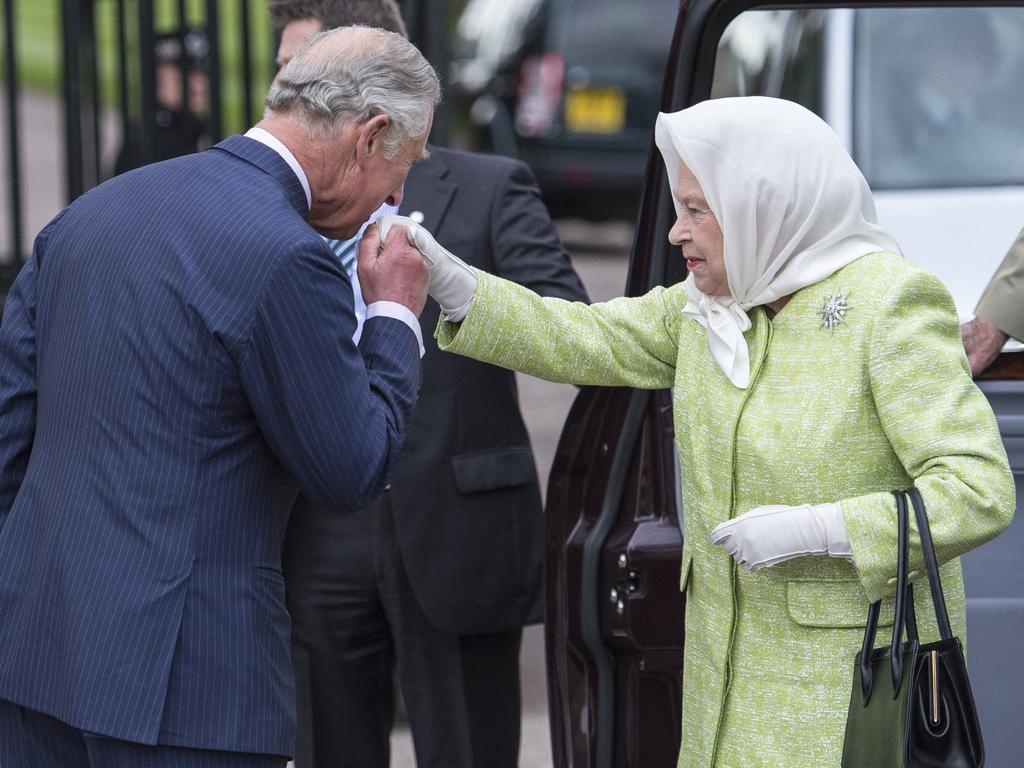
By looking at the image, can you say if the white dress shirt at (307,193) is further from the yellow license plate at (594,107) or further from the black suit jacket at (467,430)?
the yellow license plate at (594,107)

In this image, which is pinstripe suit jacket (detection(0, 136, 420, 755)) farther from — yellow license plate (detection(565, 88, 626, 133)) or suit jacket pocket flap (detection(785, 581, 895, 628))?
yellow license plate (detection(565, 88, 626, 133))

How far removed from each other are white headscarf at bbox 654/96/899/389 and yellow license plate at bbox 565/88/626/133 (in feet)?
27.9

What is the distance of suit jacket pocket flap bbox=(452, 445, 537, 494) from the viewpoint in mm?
3061

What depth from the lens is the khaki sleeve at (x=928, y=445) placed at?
81.7 inches

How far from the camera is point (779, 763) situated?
7.33 feet

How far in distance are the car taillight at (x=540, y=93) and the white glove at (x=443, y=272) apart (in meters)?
8.32

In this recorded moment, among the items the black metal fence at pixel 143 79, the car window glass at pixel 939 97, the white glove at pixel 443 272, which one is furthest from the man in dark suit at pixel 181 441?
the car window glass at pixel 939 97

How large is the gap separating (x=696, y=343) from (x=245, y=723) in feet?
2.64

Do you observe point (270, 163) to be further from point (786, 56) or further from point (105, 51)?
point (105, 51)

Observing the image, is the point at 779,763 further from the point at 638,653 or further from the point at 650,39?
the point at 650,39

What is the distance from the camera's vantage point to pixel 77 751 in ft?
7.16

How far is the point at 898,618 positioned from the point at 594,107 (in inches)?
347

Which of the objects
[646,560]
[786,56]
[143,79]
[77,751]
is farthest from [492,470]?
[786,56]

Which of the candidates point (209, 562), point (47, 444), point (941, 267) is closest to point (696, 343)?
point (209, 562)
